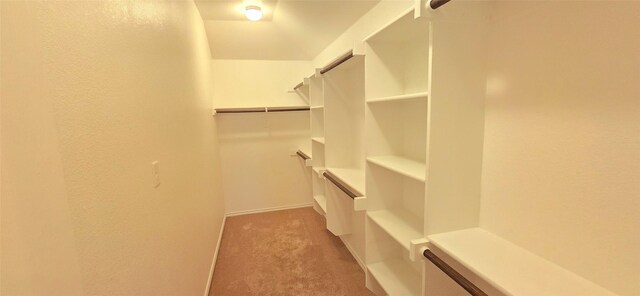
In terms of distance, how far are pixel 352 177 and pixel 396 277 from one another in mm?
823

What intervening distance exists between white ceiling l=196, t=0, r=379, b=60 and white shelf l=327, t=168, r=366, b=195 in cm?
132

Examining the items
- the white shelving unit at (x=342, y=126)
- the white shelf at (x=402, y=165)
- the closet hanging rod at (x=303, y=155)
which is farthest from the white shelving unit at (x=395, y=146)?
Answer: the closet hanging rod at (x=303, y=155)

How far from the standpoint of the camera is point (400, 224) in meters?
1.61

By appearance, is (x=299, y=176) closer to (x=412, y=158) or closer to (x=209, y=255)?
(x=209, y=255)

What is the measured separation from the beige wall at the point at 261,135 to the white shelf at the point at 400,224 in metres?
2.31

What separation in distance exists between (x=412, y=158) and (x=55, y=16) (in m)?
1.66

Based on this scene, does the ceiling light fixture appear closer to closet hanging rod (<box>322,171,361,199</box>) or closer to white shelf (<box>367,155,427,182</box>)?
closet hanging rod (<box>322,171,361,199</box>)

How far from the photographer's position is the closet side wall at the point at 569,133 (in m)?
0.79

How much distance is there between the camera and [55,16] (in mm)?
624

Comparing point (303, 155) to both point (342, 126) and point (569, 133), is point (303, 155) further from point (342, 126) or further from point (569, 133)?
point (569, 133)

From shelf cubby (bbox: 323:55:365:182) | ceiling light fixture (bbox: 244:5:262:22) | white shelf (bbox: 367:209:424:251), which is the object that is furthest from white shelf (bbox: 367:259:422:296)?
ceiling light fixture (bbox: 244:5:262:22)

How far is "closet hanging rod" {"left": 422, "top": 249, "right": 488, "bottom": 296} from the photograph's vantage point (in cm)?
98

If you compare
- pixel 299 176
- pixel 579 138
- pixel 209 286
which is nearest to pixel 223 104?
pixel 299 176

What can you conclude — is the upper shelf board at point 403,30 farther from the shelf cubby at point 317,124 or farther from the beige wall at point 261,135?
the beige wall at point 261,135
